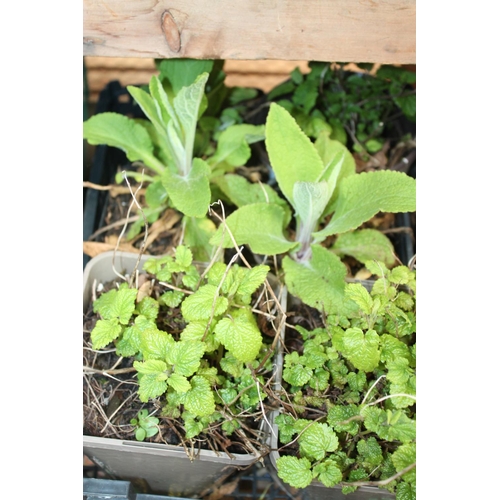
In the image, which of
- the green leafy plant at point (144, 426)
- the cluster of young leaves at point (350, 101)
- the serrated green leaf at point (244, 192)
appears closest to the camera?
the green leafy plant at point (144, 426)

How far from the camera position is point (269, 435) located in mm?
Result: 847

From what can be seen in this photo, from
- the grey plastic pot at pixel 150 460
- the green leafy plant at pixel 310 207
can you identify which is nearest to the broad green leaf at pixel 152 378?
the grey plastic pot at pixel 150 460

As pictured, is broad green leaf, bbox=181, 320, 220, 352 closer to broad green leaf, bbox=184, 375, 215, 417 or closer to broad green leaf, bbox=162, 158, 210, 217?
broad green leaf, bbox=184, 375, 215, 417

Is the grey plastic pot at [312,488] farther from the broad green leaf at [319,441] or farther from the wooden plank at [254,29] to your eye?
the wooden plank at [254,29]

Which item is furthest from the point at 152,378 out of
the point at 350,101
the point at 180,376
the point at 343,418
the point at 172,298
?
the point at 350,101

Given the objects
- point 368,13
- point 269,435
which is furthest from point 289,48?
point 269,435

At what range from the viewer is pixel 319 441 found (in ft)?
2.50

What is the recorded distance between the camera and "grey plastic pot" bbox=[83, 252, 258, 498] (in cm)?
82

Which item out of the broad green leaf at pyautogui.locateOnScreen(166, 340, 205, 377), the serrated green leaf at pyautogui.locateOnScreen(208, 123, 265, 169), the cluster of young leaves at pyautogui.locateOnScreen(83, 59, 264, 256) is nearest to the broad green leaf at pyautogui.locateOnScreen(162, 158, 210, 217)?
the cluster of young leaves at pyautogui.locateOnScreen(83, 59, 264, 256)

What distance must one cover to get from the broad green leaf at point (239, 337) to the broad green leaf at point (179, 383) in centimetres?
7

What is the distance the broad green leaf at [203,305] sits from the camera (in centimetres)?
80
